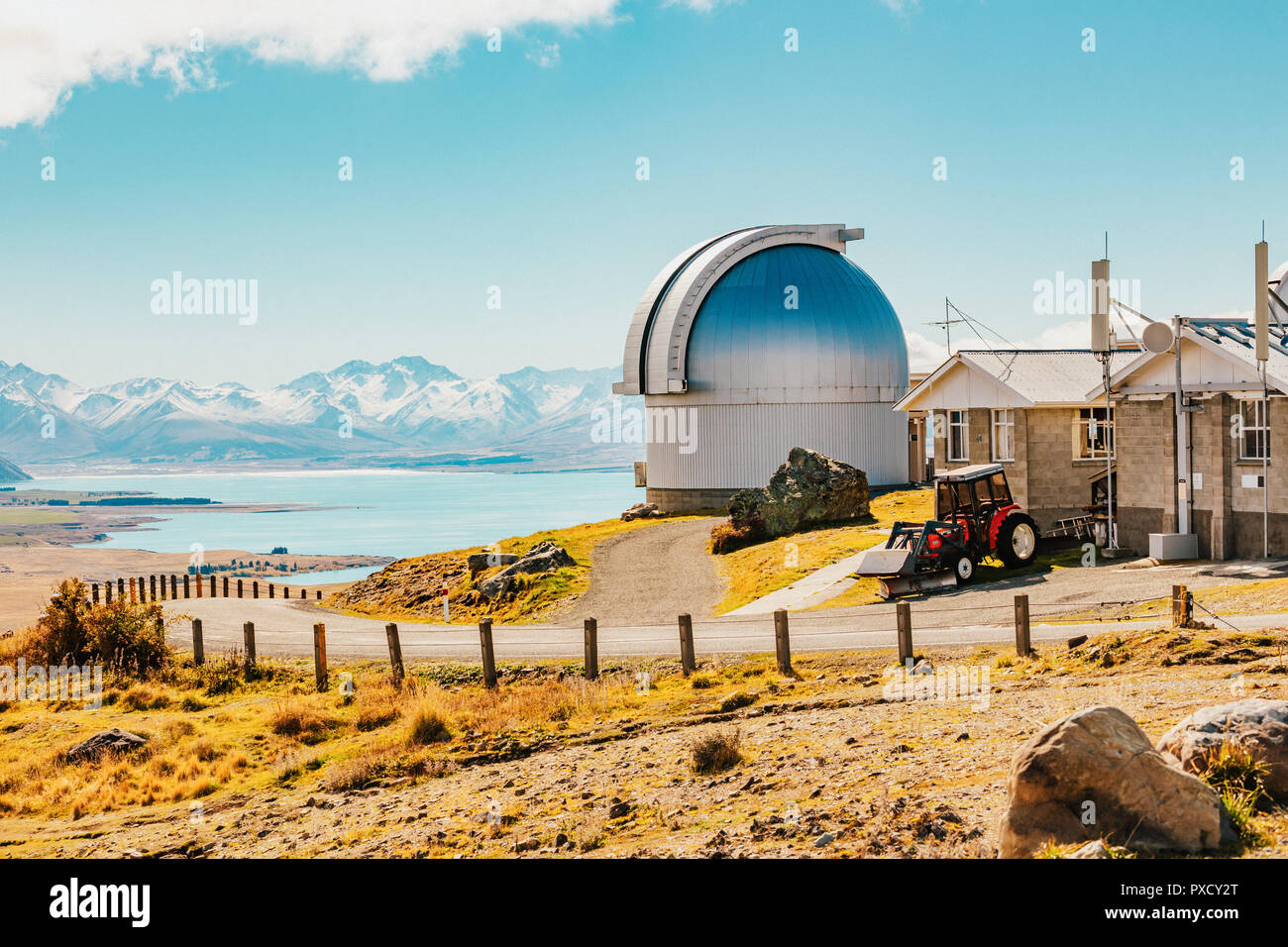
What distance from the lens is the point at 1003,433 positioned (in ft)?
112

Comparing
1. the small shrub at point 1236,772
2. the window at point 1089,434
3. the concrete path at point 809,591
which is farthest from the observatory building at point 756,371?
the small shrub at point 1236,772

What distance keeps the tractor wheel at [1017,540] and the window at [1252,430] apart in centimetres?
527

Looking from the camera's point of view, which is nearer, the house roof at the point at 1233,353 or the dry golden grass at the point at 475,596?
the house roof at the point at 1233,353

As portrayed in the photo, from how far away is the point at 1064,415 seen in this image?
106 feet

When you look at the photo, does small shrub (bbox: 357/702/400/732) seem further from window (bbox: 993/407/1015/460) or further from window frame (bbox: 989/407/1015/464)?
window (bbox: 993/407/1015/460)

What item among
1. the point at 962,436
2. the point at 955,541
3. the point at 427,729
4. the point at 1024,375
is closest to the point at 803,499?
the point at 962,436

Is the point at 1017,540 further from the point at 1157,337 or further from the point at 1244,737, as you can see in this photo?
the point at 1244,737

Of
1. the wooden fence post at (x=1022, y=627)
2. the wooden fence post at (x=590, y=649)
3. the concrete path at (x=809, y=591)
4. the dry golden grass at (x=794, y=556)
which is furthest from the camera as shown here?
the dry golden grass at (x=794, y=556)

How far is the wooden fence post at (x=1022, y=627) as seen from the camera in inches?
681

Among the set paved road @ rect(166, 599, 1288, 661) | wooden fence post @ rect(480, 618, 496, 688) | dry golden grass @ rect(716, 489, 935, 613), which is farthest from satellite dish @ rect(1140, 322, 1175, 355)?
wooden fence post @ rect(480, 618, 496, 688)

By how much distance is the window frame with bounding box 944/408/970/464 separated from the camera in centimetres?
3538

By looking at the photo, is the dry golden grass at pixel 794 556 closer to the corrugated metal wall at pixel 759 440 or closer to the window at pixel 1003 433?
the window at pixel 1003 433

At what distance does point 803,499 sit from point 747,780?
2686cm
